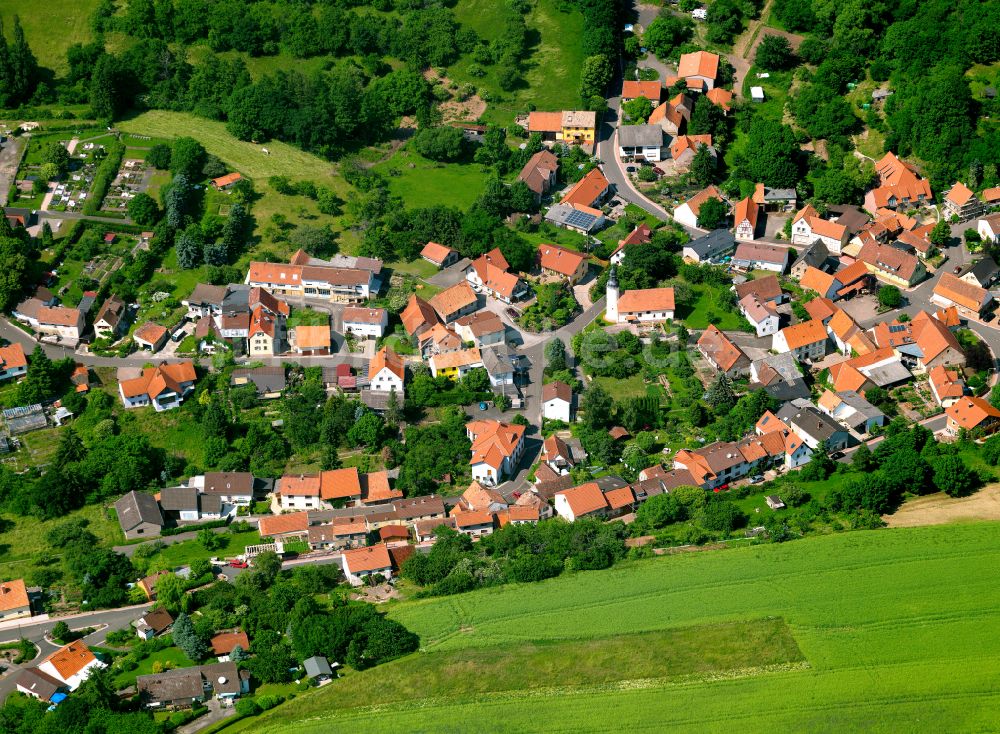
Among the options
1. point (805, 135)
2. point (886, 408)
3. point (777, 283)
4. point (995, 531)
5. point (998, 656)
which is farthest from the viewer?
point (805, 135)

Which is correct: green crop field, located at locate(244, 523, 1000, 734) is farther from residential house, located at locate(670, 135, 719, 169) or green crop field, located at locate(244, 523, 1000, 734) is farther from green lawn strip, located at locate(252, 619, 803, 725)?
residential house, located at locate(670, 135, 719, 169)

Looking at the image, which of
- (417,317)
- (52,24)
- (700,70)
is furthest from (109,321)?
(700,70)

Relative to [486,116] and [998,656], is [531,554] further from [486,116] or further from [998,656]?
[486,116]

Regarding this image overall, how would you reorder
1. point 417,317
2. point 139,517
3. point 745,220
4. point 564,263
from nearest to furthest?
point 139,517, point 417,317, point 564,263, point 745,220

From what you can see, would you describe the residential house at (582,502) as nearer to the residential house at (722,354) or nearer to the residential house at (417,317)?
the residential house at (722,354)

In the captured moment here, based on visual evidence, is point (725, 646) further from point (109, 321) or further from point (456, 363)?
point (109, 321)

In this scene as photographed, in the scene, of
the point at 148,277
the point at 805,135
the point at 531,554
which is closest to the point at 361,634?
the point at 531,554

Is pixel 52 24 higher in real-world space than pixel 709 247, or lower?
higher
